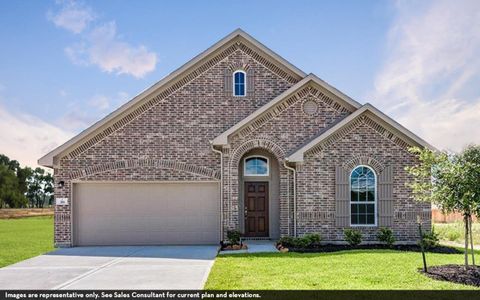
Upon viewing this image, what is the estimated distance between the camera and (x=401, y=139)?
15906 millimetres

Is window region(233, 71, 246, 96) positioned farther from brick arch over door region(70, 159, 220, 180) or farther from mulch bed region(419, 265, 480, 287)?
mulch bed region(419, 265, 480, 287)

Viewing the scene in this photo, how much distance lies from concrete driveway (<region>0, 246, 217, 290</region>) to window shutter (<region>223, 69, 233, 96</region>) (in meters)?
5.54

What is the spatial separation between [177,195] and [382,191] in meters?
6.75

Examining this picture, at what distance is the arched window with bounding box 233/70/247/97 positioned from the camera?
1727 cm

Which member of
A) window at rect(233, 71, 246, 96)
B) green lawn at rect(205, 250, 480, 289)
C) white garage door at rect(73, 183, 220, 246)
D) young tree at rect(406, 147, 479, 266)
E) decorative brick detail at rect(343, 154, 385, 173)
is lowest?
green lawn at rect(205, 250, 480, 289)

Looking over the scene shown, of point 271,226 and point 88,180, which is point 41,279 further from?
point 271,226

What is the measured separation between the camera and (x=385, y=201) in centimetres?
1562

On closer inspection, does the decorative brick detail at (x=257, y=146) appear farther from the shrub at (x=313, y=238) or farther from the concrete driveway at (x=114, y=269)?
the concrete driveway at (x=114, y=269)

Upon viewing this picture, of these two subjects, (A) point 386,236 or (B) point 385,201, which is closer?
(A) point 386,236

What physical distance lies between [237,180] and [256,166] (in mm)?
1362

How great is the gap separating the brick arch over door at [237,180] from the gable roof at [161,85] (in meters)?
2.97

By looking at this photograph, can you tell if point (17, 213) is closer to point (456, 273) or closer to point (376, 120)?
point (376, 120)

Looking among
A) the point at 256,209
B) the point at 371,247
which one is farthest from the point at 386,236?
the point at 256,209

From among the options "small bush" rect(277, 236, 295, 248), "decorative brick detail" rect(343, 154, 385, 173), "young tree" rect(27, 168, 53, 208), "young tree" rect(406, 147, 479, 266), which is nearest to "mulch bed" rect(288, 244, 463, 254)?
"small bush" rect(277, 236, 295, 248)
